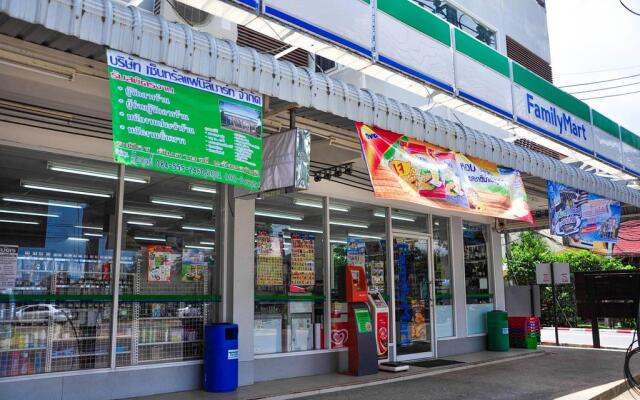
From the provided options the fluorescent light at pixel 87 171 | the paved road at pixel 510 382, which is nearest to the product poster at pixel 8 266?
the fluorescent light at pixel 87 171

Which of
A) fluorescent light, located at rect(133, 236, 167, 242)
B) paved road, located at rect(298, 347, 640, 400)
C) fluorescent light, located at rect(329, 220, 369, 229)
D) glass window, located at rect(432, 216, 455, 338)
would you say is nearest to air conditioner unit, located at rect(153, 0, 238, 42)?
fluorescent light, located at rect(133, 236, 167, 242)

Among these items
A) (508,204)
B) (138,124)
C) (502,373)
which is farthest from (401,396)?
(138,124)

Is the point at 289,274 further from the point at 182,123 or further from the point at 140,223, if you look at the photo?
the point at 182,123

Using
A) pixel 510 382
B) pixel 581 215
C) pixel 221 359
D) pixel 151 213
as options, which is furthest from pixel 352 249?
pixel 581 215

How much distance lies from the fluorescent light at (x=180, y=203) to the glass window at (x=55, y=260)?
2.10ft

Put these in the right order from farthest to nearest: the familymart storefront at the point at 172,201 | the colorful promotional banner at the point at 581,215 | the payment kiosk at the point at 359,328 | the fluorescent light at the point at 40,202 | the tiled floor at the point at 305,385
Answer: the colorful promotional banner at the point at 581,215 → the payment kiosk at the point at 359,328 → the tiled floor at the point at 305,385 → the fluorescent light at the point at 40,202 → the familymart storefront at the point at 172,201

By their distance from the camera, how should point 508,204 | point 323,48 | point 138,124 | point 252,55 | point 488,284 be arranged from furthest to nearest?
point 488,284 < point 508,204 < point 323,48 < point 252,55 < point 138,124

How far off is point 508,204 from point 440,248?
10.7ft

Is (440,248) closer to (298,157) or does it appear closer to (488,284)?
(488,284)

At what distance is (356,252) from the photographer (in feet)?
31.4

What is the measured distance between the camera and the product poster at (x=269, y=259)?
8.10 meters

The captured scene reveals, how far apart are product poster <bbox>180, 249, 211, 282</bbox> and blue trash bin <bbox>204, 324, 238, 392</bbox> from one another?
0.78 meters

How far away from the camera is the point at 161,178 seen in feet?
23.8

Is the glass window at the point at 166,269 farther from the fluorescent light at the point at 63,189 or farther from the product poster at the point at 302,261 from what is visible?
the product poster at the point at 302,261
